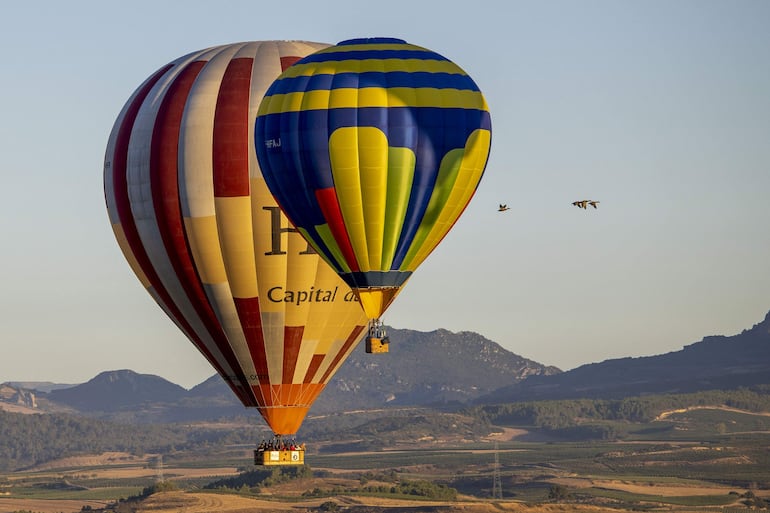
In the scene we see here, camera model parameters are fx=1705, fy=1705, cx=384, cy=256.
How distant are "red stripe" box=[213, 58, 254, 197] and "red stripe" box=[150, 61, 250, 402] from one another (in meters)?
2.28

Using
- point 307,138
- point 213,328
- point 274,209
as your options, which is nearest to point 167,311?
point 213,328

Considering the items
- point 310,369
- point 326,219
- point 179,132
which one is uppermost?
point 179,132

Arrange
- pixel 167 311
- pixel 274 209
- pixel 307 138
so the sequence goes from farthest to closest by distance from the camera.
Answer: pixel 167 311
pixel 274 209
pixel 307 138

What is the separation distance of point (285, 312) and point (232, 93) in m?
11.7

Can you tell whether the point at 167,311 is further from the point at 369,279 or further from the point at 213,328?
the point at 369,279

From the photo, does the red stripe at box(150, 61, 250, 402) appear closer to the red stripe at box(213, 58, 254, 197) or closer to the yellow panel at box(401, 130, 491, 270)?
the red stripe at box(213, 58, 254, 197)

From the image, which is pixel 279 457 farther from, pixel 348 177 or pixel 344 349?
pixel 348 177

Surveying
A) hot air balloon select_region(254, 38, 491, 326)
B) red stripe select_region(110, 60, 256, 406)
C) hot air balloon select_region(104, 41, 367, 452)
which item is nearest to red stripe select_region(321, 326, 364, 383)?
hot air balloon select_region(104, 41, 367, 452)

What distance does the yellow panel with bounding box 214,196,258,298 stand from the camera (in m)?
87.1

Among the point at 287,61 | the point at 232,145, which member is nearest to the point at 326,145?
the point at 232,145

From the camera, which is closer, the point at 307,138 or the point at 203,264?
the point at 307,138

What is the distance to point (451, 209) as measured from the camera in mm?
83625

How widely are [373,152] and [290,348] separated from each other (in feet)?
45.7

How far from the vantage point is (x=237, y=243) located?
288 ft
